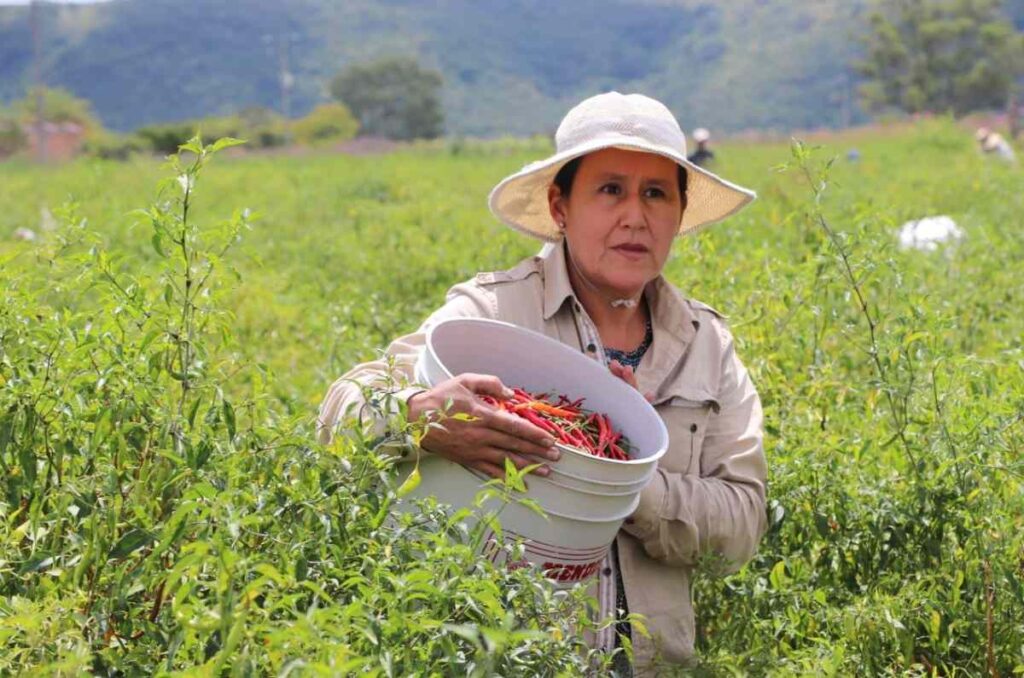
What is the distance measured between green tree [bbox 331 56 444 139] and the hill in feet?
86.1

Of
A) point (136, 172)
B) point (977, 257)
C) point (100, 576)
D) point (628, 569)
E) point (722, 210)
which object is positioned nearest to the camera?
point (100, 576)

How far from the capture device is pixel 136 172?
66.4ft

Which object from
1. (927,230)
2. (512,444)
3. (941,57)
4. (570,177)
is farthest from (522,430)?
(941,57)

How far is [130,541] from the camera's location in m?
1.99

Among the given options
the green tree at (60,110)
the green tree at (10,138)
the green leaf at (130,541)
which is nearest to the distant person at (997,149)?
the green leaf at (130,541)

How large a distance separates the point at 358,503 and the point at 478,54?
135m

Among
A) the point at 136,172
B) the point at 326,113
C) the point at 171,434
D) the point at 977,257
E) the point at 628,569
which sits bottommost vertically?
the point at 326,113

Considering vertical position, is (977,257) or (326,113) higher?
(977,257)

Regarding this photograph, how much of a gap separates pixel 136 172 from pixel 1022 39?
6008cm

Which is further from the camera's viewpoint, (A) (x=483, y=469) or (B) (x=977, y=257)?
(B) (x=977, y=257)

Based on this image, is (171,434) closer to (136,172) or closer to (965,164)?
(965,164)

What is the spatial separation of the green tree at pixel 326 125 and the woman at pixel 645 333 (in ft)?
216

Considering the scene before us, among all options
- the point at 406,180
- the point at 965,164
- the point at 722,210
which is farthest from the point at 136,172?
the point at 722,210

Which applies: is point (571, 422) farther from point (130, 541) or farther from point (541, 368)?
point (130, 541)
